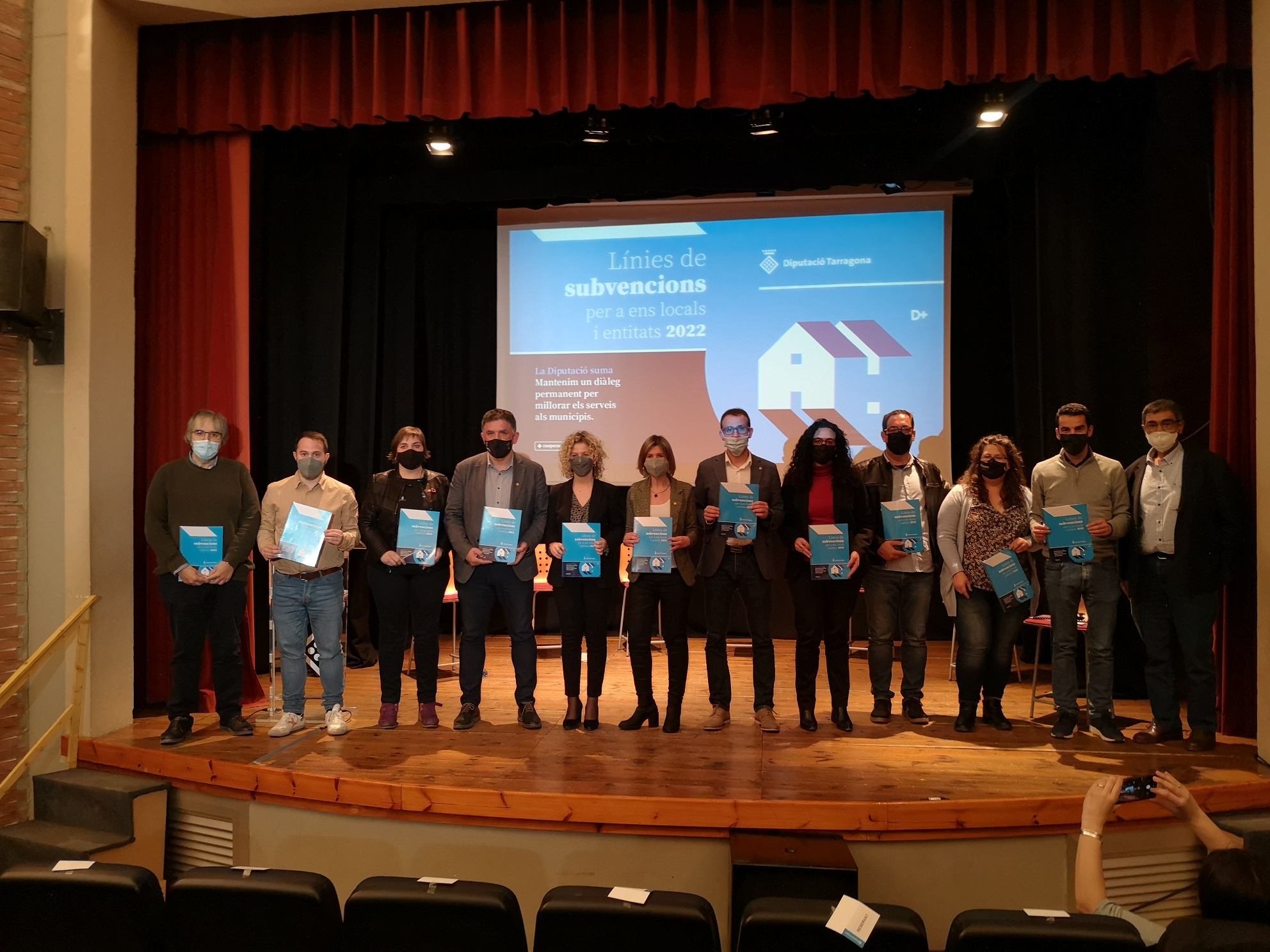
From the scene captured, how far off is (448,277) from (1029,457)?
460 cm

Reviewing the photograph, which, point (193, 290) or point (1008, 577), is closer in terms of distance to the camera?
point (1008, 577)

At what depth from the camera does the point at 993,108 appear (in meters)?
4.93

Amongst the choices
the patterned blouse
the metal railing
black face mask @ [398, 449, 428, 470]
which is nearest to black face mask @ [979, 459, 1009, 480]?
the patterned blouse

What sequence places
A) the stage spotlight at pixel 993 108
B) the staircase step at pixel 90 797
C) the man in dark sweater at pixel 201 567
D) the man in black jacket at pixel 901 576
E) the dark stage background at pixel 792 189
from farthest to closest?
the dark stage background at pixel 792 189
the stage spotlight at pixel 993 108
the man in black jacket at pixel 901 576
the man in dark sweater at pixel 201 567
the staircase step at pixel 90 797

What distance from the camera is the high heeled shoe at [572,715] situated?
4.29 meters

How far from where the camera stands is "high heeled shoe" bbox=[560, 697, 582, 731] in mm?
4285

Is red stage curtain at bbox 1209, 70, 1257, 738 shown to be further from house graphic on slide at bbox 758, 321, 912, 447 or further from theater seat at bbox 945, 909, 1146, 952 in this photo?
theater seat at bbox 945, 909, 1146, 952

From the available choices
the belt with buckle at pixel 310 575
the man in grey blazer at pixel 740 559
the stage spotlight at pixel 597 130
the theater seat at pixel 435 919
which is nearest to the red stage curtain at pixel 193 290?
the belt with buckle at pixel 310 575

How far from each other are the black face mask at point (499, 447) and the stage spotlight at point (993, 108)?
331 centimetres

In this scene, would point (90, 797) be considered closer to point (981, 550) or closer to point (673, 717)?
point (673, 717)

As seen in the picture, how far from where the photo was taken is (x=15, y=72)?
14.2ft

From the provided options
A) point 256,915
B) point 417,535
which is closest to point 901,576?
point 417,535

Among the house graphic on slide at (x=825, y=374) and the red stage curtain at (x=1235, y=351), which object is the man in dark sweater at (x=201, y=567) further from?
the red stage curtain at (x=1235, y=351)

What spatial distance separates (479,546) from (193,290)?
2.44 metres
